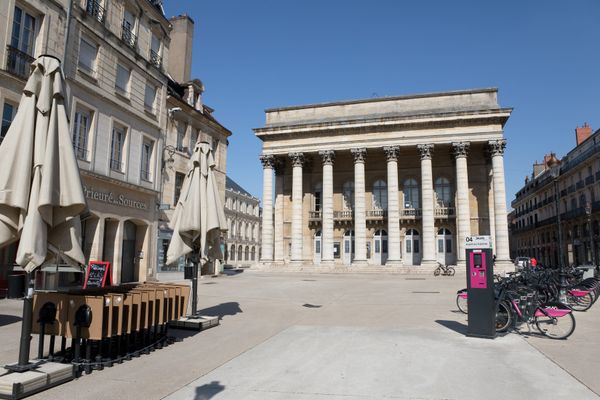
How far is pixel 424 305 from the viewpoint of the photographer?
1236 centimetres

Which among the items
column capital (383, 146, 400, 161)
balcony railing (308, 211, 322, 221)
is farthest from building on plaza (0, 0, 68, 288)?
balcony railing (308, 211, 322, 221)

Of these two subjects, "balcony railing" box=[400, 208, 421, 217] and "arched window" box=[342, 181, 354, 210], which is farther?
"arched window" box=[342, 181, 354, 210]

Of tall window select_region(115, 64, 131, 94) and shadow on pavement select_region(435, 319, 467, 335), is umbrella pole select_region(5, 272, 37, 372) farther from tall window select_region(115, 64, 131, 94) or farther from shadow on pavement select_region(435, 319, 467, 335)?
tall window select_region(115, 64, 131, 94)

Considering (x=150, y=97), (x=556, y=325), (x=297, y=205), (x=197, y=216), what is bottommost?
(x=556, y=325)

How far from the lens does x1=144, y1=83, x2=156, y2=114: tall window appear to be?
19984 mm

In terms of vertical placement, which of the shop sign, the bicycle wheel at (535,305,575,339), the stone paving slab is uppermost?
the shop sign

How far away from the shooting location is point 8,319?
30.4 ft

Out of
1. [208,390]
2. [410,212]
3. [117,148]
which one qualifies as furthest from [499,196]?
[208,390]

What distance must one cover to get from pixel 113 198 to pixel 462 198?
25.2m

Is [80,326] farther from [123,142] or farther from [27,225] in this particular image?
[123,142]

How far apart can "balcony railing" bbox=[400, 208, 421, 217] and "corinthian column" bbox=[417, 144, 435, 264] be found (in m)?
3.13

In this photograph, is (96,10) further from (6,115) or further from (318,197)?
(318,197)

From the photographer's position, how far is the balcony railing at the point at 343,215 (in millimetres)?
37625

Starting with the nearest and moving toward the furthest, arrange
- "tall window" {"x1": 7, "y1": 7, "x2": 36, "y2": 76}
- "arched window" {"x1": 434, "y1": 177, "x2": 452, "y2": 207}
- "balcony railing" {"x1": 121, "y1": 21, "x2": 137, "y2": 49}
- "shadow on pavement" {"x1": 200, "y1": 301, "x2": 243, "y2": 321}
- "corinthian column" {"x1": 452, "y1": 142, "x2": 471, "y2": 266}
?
"shadow on pavement" {"x1": 200, "y1": 301, "x2": 243, "y2": 321}, "tall window" {"x1": 7, "y1": 7, "x2": 36, "y2": 76}, "balcony railing" {"x1": 121, "y1": 21, "x2": 137, "y2": 49}, "corinthian column" {"x1": 452, "y1": 142, "x2": 471, "y2": 266}, "arched window" {"x1": 434, "y1": 177, "x2": 452, "y2": 207}
